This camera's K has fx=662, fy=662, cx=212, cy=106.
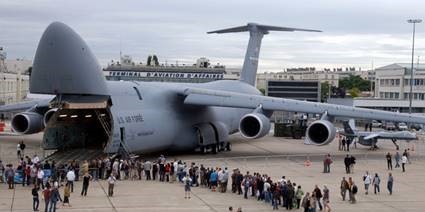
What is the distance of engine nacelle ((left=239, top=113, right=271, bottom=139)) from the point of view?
3409 cm

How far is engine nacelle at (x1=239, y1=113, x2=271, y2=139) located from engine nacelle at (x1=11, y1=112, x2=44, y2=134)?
11.9m

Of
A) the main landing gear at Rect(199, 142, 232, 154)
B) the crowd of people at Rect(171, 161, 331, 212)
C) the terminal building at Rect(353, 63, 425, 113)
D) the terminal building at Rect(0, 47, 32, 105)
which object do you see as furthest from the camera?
the terminal building at Rect(353, 63, 425, 113)

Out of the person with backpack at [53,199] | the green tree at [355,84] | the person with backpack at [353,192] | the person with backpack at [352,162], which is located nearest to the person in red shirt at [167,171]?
the person with backpack at [53,199]

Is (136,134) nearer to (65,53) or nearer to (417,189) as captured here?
(65,53)

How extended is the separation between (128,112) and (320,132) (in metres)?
10.4

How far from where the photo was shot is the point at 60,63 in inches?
1070

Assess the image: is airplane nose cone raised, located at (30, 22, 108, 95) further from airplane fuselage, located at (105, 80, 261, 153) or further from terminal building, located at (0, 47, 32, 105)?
terminal building, located at (0, 47, 32, 105)

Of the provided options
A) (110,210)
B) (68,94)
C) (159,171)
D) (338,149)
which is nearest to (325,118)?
(338,149)

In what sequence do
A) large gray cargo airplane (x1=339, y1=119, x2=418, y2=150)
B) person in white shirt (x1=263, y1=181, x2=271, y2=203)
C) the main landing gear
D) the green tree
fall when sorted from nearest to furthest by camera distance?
person in white shirt (x1=263, y1=181, x2=271, y2=203) → the main landing gear → large gray cargo airplane (x1=339, y1=119, x2=418, y2=150) → the green tree

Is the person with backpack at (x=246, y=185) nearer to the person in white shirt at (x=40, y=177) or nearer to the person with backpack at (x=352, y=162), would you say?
the person in white shirt at (x=40, y=177)

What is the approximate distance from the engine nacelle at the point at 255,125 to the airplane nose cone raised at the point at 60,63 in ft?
32.4

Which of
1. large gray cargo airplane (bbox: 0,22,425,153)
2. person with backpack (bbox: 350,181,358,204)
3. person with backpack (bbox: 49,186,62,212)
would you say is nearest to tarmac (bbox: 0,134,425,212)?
person with backpack (bbox: 350,181,358,204)

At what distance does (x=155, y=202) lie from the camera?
850 inches

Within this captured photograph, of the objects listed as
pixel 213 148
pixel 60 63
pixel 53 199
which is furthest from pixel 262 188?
pixel 213 148
